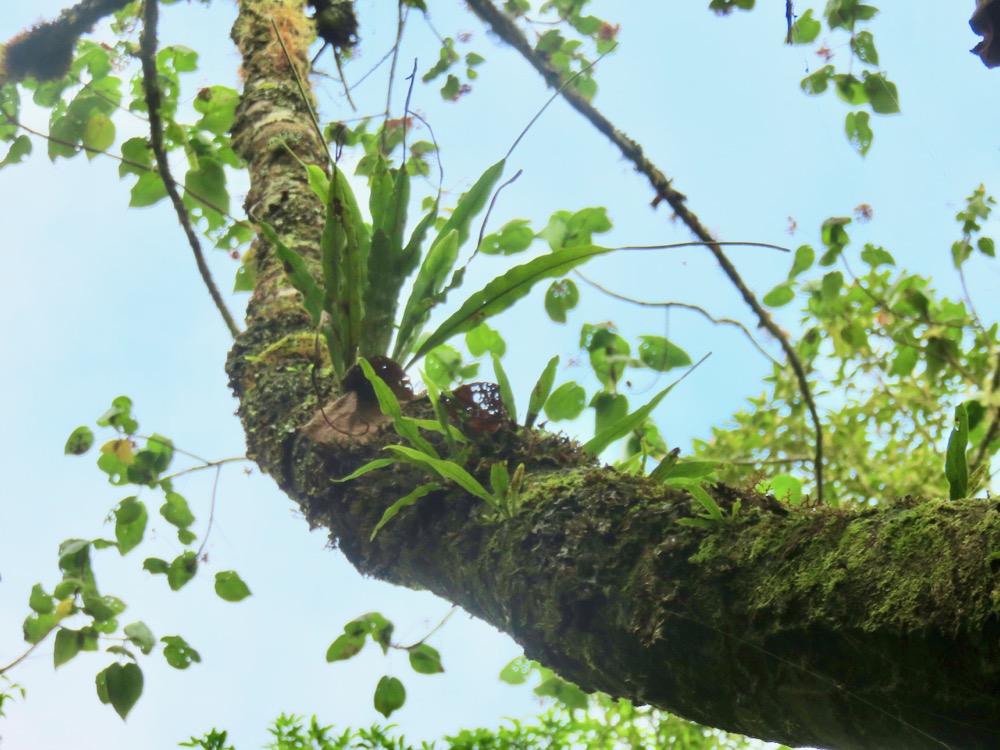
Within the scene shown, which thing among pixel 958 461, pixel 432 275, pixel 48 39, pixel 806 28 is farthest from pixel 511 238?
pixel 48 39

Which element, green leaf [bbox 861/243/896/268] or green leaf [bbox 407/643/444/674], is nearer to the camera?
green leaf [bbox 407/643/444/674]

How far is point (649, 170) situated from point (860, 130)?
43 cm

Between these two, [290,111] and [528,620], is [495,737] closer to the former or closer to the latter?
[528,620]

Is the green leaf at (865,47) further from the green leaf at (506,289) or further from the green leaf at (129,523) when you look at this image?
the green leaf at (129,523)

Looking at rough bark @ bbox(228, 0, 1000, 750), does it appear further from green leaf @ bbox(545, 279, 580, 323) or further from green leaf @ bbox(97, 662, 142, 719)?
green leaf @ bbox(545, 279, 580, 323)

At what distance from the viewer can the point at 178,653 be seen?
1636 millimetres

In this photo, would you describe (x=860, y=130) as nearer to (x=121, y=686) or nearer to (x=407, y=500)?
(x=407, y=500)

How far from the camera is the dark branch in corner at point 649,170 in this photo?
1671 mm

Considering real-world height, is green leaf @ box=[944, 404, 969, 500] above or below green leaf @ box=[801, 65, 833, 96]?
below

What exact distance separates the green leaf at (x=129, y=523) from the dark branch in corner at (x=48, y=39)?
1137mm

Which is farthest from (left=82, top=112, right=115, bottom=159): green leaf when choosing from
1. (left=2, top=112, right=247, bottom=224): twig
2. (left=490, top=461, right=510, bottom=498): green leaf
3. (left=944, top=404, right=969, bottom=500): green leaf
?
(left=944, top=404, right=969, bottom=500): green leaf

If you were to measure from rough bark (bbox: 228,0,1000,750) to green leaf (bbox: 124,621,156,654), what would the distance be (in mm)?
440

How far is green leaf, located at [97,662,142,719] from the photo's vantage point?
148cm

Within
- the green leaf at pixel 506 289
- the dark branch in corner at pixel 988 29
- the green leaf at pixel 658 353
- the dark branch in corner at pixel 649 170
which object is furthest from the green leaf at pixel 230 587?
the dark branch in corner at pixel 988 29
